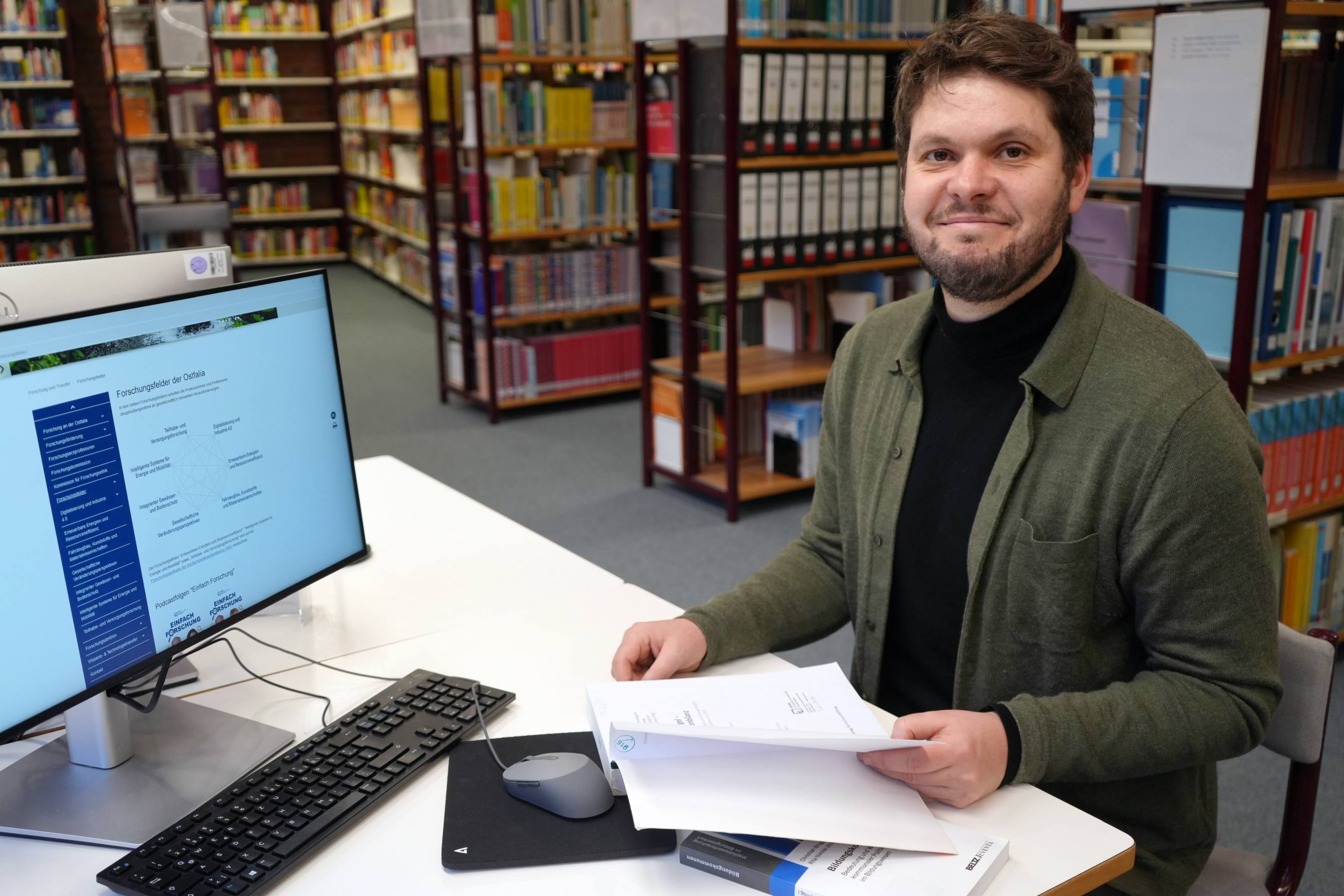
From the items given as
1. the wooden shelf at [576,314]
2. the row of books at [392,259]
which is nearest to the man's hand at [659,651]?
the wooden shelf at [576,314]

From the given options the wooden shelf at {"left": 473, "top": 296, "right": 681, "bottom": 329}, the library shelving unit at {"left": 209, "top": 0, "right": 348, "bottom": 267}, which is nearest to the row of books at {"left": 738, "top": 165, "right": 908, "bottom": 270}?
the wooden shelf at {"left": 473, "top": 296, "right": 681, "bottom": 329}

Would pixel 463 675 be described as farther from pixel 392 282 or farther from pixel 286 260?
pixel 286 260

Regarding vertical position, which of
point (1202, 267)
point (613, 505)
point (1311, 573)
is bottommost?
point (613, 505)

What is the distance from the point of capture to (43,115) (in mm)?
7625

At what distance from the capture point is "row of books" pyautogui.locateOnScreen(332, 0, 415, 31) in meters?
7.67

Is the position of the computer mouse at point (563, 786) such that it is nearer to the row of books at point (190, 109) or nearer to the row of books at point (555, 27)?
the row of books at point (555, 27)

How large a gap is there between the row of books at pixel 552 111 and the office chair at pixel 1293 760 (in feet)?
14.3

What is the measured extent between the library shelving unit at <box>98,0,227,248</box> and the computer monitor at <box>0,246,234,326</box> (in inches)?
236

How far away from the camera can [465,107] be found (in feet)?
16.7

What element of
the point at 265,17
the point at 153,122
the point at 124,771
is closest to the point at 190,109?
the point at 153,122

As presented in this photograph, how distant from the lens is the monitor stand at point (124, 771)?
41.6 inches

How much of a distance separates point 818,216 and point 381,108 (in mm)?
5604

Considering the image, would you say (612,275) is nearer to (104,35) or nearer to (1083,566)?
(104,35)

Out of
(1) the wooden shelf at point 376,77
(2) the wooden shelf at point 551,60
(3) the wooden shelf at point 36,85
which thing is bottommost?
(2) the wooden shelf at point 551,60
